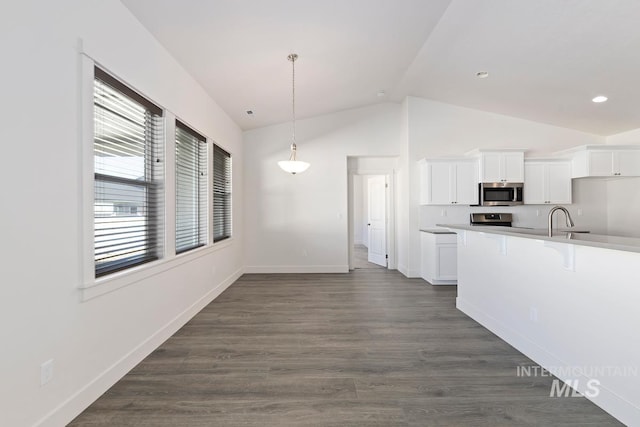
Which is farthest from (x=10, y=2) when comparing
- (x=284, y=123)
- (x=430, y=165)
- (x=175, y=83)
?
(x=430, y=165)

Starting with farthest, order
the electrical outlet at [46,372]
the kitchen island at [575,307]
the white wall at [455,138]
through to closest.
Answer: the white wall at [455,138] → the kitchen island at [575,307] → the electrical outlet at [46,372]

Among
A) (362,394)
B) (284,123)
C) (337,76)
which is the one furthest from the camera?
(284,123)

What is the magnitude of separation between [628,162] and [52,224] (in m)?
7.50

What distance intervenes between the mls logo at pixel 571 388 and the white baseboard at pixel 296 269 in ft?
13.7

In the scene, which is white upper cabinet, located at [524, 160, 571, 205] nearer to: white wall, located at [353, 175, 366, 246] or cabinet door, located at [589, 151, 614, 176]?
cabinet door, located at [589, 151, 614, 176]

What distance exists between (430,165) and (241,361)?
14.3 ft

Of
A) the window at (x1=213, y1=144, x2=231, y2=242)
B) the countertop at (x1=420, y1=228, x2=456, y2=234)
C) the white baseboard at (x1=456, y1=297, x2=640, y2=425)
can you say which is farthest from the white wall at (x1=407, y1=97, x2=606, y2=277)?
the window at (x1=213, y1=144, x2=231, y2=242)

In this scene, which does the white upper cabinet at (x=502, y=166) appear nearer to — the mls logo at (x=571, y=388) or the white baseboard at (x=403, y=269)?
the white baseboard at (x=403, y=269)

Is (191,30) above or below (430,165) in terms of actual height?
above

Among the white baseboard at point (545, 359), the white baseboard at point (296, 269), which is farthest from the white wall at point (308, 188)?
the white baseboard at point (545, 359)

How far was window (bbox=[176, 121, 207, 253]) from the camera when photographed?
3527 mm

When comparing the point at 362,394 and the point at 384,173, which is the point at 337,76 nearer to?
the point at 384,173

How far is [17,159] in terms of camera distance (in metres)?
1.54

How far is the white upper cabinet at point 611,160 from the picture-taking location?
197 inches
